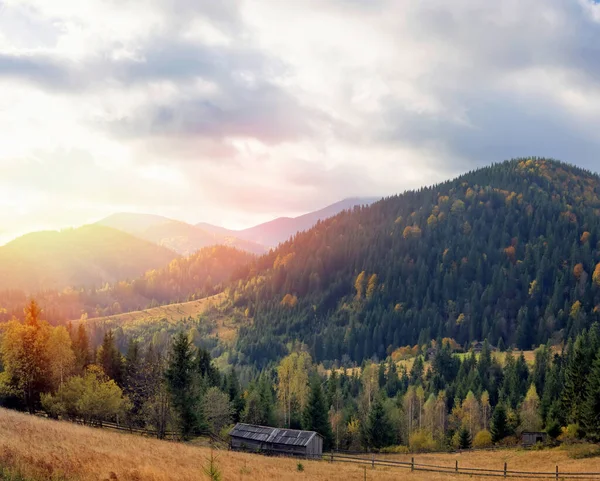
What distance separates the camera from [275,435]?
65.6 meters

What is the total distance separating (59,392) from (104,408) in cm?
721

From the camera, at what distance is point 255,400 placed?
83125 mm

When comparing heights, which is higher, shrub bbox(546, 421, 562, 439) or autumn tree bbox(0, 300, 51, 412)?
autumn tree bbox(0, 300, 51, 412)

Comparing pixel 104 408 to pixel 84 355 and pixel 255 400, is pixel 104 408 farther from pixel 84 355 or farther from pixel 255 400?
pixel 255 400

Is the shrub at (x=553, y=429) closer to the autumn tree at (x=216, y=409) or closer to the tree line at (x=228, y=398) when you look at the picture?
the tree line at (x=228, y=398)

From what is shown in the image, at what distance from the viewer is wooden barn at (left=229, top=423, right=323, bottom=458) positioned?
62.5m

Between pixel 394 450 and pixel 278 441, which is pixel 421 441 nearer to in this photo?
pixel 394 450

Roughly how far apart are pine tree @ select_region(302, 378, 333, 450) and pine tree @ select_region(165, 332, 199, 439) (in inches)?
892

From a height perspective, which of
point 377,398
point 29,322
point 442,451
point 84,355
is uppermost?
point 29,322

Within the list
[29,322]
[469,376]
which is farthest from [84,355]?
[469,376]

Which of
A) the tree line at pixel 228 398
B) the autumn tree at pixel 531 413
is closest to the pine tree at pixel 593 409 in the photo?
the tree line at pixel 228 398

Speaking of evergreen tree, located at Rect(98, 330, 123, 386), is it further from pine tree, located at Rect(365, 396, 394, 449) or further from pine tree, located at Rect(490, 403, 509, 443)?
pine tree, located at Rect(490, 403, 509, 443)

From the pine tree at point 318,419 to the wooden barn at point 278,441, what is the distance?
1389 cm

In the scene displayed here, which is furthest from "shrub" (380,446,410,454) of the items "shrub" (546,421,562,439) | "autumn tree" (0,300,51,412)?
"autumn tree" (0,300,51,412)
